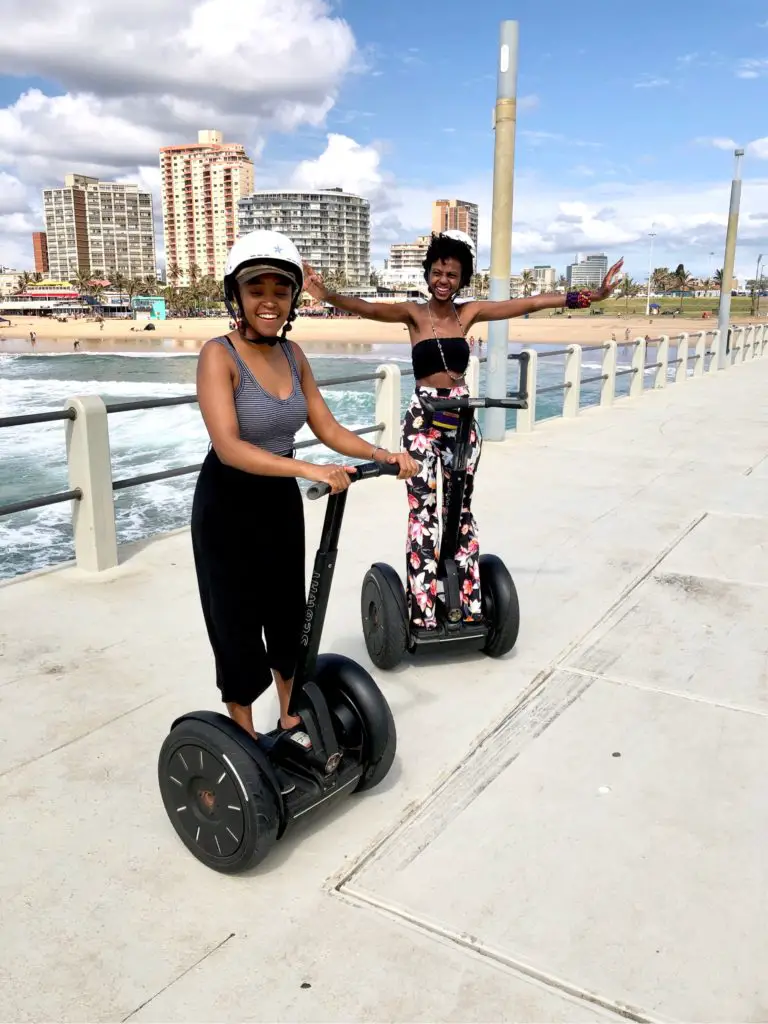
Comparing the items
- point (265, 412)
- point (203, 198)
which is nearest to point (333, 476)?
point (265, 412)

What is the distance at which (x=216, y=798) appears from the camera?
8.12 ft

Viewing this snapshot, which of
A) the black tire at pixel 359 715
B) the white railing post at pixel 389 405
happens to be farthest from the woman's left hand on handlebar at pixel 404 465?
the white railing post at pixel 389 405

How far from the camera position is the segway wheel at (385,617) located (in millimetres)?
3783

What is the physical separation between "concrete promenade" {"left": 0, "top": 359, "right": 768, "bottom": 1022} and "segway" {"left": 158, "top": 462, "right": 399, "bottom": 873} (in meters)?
0.15

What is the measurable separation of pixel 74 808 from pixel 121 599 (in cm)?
206

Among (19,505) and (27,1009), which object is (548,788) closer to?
(27,1009)

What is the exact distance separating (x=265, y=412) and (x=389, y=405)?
5.87 m

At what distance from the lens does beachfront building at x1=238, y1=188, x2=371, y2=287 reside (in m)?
161

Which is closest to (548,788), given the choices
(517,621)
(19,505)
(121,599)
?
(517,621)

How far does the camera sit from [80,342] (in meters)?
Answer: 87.1

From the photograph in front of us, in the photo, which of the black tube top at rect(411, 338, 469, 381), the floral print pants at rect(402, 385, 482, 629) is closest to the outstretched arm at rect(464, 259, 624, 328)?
the black tube top at rect(411, 338, 469, 381)

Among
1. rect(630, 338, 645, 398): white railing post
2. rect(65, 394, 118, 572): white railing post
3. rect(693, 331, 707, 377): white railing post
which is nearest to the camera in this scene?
rect(65, 394, 118, 572): white railing post

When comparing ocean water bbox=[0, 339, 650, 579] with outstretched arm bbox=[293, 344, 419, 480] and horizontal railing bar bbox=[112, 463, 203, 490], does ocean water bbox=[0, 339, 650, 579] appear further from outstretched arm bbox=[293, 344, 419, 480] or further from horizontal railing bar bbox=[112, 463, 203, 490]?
outstretched arm bbox=[293, 344, 419, 480]

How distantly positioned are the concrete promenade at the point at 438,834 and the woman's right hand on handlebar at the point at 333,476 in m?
1.14
